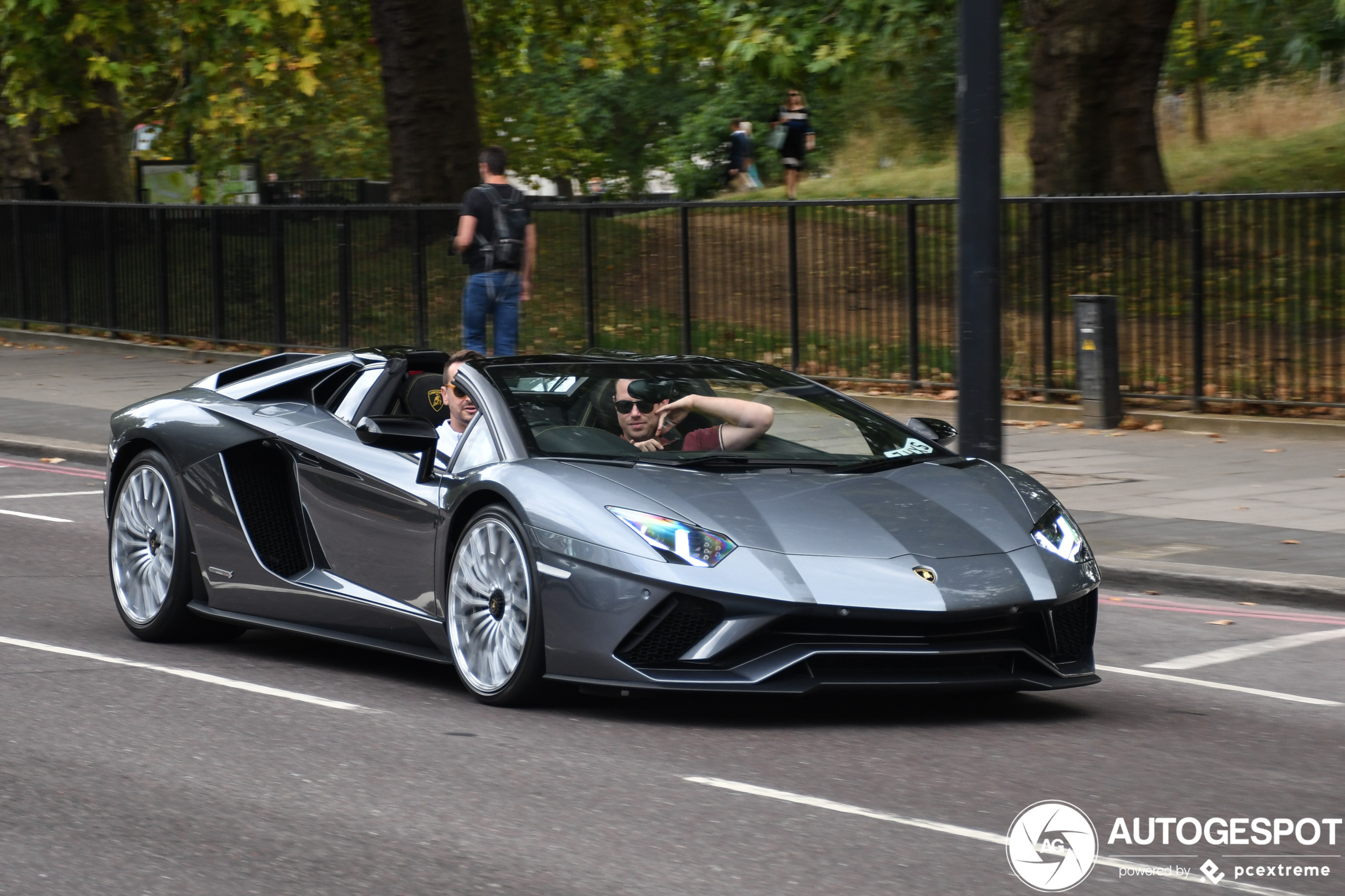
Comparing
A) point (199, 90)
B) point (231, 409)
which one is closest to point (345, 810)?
point (231, 409)

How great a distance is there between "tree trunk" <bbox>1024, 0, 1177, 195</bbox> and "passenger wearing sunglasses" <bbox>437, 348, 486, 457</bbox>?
1237 centimetres

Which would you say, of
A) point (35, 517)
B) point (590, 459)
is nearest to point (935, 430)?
point (590, 459)

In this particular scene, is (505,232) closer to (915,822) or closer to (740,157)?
(915,822)

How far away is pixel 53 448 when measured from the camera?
16234 mm

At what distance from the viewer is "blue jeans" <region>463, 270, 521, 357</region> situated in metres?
16.0

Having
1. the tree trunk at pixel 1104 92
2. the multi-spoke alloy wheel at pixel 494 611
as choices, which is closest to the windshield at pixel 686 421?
the multi-spoke alloy wheel at pixel 494 611

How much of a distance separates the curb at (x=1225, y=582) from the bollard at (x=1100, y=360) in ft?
19.9

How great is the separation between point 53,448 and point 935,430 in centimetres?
1048

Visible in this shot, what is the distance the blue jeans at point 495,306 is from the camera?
1595 cm

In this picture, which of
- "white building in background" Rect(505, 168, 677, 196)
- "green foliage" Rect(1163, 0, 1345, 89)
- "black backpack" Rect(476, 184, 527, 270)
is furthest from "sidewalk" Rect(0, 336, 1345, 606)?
"white building in background" Rect(505, 168, 677, 196)

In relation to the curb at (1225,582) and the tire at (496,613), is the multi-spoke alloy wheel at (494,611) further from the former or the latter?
the curb at (1225,582)

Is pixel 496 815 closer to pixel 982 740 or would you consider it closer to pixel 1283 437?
pixel 982 740

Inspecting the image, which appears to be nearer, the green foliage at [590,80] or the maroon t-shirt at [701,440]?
the maroon t-shirt at [701,440]

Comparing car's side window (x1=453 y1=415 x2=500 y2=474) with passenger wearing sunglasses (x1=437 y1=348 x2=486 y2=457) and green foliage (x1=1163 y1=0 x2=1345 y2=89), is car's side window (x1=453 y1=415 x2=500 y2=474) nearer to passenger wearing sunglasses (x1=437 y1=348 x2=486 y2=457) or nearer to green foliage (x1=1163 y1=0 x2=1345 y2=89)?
passenger wearing sunglasses (x1=437 y1=348 x2=486 y2=457)
